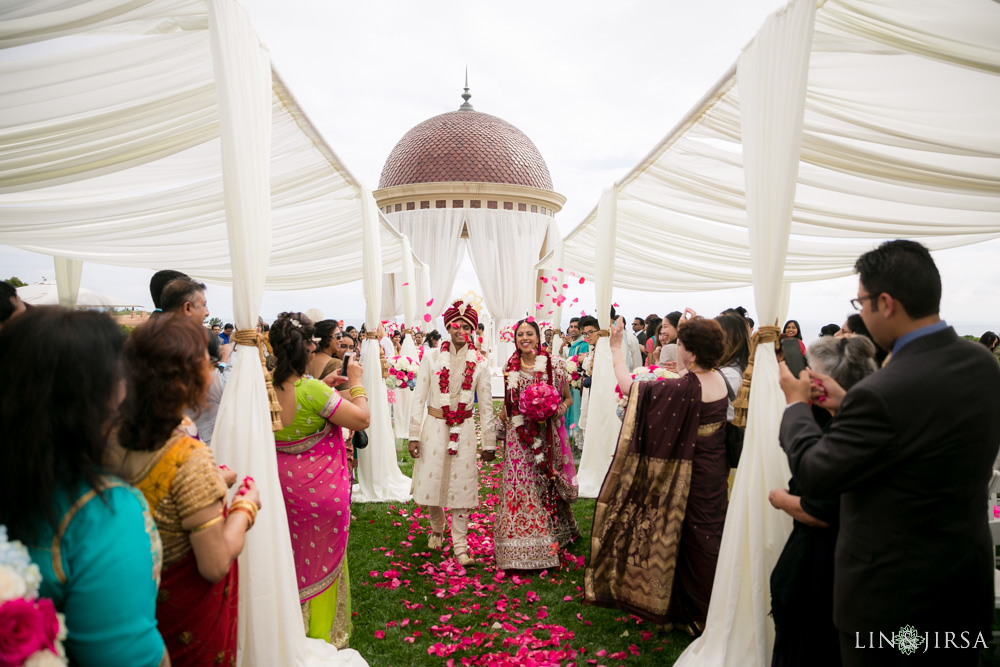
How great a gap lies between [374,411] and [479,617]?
282cm

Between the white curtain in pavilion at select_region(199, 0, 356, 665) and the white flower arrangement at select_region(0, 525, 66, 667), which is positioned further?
the white curtain in pavilion at select_region(199, 0, 356, 665)

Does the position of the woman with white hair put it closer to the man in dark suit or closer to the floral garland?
the man in dark suit

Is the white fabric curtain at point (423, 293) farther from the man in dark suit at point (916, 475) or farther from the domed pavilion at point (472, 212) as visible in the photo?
Result: the man in dark suit at point (916, 475)

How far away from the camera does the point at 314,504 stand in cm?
290

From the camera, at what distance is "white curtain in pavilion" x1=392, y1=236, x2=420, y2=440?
28.6 ft

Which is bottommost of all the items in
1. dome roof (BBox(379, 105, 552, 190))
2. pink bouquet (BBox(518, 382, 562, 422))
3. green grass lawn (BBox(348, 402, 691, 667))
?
green grass lawn (BBox(348, 402, 691, 667))

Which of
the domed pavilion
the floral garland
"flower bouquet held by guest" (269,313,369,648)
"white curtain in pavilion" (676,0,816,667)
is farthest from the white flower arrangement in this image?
the domed pavilion

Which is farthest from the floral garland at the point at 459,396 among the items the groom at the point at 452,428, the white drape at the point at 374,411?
the white drape at the point at 374,411

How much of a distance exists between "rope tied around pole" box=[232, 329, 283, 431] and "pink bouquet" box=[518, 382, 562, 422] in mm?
1907

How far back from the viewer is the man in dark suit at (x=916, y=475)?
1570 millimetres

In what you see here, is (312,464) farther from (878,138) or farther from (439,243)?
(439,243)

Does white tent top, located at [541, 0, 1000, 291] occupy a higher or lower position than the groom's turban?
higher

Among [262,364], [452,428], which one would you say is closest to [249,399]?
[262,364]

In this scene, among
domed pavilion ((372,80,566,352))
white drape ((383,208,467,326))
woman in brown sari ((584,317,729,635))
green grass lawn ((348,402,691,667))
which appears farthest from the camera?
domed pavilion ((372,80,566,352))
